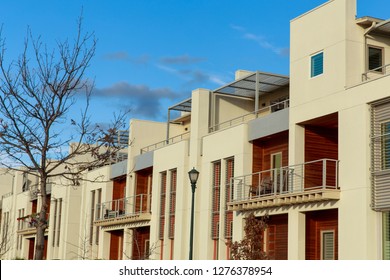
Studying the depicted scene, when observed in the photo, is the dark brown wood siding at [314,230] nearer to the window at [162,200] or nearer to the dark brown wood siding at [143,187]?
the window at [162,200]

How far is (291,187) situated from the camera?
28.0m

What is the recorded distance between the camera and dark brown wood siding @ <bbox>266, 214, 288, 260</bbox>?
2994 cm

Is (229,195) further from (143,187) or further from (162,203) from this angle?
(143,187)

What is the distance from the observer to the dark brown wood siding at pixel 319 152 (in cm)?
2786

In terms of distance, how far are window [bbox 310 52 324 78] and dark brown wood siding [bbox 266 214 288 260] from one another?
633 centimetres

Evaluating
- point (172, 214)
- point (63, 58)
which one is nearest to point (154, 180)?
point (172, 214)

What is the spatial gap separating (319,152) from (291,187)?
2.01 meters

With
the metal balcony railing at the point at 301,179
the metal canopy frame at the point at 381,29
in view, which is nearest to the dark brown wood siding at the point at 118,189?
the metal balcony railing at the point at 301,179

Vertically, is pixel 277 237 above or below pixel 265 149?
below

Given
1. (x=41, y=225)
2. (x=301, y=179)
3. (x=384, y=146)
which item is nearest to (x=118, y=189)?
(x=301, y=179)

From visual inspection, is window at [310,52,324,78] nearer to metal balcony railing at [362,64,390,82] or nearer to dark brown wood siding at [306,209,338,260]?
metal balcony railing at [362,64,390,82]

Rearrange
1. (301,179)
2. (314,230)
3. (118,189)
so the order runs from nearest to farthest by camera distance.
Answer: (301,179)
(314,230)
(118,189)

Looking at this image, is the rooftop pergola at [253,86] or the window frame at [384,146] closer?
the window frame at [384,146]

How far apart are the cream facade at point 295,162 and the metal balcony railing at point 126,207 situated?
99 millimetres
